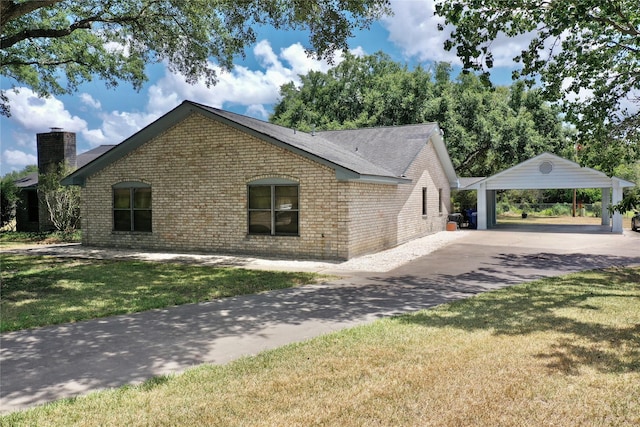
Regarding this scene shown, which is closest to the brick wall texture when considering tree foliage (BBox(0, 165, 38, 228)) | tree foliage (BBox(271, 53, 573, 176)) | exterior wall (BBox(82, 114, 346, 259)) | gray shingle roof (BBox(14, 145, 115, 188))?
exterior wall (BBox(82, 114, 346, 259))

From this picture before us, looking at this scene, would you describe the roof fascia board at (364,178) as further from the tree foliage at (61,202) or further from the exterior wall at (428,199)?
the tree foliage at (61,202)

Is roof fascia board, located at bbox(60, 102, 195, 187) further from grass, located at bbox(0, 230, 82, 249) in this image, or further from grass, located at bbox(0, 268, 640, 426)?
grass, located at bbox(0, 268, 640, 426)

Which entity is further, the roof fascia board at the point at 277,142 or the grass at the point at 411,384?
the roof fascia board at the point at 277,142

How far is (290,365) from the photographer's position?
203 inches

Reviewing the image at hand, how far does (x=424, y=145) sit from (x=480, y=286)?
12.9m

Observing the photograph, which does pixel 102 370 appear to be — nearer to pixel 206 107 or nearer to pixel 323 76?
pixel 206 107

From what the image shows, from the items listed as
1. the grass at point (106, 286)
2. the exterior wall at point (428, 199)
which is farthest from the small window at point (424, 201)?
the grass at point (106, 286)

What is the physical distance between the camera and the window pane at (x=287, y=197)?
14.9 metres

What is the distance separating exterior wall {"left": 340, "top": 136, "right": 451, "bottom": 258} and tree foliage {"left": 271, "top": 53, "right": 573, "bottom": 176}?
7494 mm

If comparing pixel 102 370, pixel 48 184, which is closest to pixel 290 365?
pixel 102 370

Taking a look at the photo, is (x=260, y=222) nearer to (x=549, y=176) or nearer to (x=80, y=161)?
(x=549, y=176)

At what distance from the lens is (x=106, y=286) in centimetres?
1012

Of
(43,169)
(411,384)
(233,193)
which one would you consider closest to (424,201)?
(233,193)

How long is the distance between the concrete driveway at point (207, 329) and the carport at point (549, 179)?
1350cm
